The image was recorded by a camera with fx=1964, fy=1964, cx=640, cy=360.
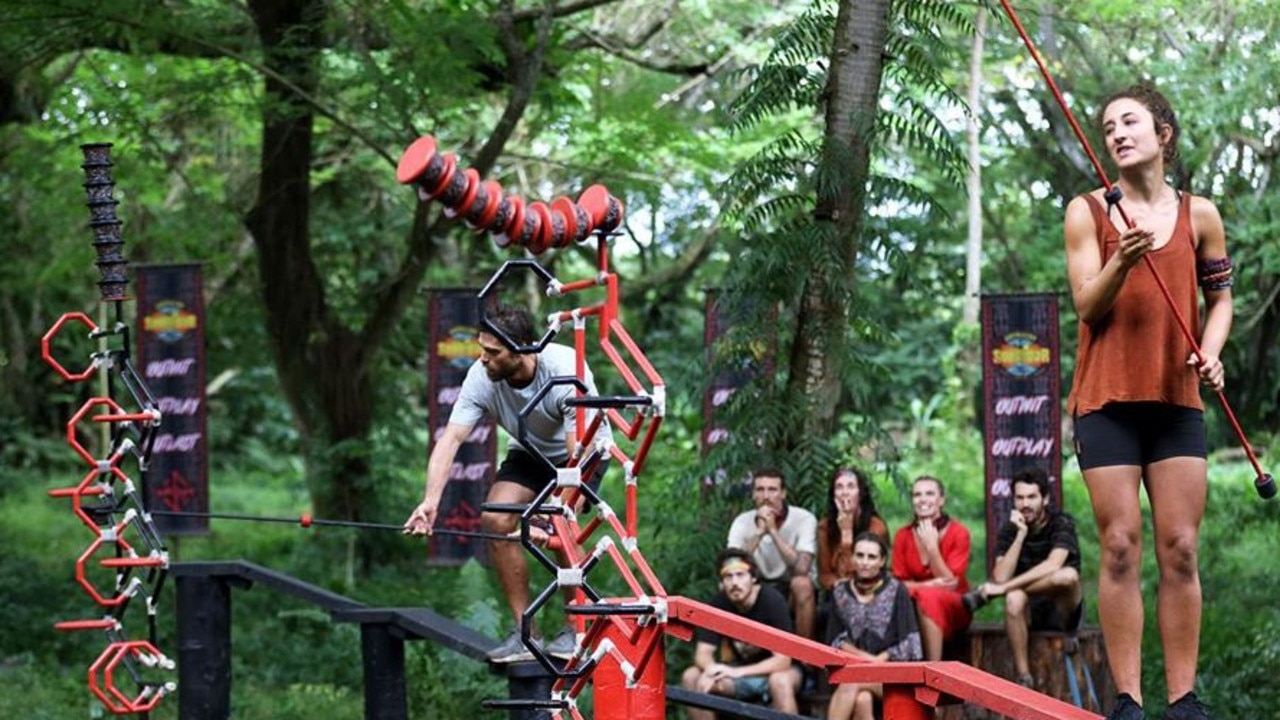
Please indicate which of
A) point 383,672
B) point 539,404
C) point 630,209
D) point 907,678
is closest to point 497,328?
point 539,404

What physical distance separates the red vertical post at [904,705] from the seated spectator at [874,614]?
2356 mm

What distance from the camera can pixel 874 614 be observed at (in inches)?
315

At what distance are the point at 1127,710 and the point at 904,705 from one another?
829 mm

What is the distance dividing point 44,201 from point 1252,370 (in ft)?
32.8

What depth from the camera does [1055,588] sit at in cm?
846

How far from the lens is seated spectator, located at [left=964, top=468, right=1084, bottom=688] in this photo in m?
8.39

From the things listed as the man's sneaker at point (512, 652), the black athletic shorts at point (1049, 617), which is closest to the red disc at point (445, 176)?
the man's sneaker at point (512, 652)

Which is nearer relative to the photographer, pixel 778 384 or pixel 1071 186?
pixel 778 384

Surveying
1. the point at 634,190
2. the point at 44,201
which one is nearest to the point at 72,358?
the point at 44,201

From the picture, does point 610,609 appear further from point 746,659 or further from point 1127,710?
point 746,659

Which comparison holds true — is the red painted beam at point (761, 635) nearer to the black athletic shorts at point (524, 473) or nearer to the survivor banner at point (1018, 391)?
the black athletic shorts at point (524, 473)

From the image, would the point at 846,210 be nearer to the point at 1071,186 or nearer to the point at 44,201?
the point at 1071,186

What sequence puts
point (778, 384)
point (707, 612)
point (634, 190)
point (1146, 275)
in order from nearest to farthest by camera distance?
point (1146, 275)
point (707, 612)
point (778, 384)
point (634, 190)

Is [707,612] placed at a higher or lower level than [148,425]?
lower
